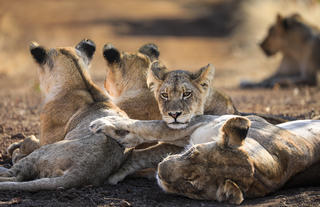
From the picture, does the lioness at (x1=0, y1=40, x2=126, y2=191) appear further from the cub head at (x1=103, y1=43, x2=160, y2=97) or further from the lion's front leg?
the cub head at (x1=103, y1=43, x2=160, y2=97)

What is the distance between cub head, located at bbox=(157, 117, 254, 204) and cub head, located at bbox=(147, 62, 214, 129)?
2.55 ft

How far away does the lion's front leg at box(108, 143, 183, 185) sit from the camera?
4.98 metres

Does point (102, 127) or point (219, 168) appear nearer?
point (219, 168)

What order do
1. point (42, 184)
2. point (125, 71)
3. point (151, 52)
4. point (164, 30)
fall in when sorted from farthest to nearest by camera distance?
point (164, 30) → point (151, 52) → point (125, 71) → point (42, 184)

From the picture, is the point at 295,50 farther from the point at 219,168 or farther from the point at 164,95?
the point at 219,168

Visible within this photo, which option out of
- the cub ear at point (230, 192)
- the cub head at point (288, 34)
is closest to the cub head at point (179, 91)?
the cub ear at point (230, 192)

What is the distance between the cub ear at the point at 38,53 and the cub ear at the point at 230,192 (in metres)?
2.64

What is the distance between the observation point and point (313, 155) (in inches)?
185

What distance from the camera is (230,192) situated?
3.91 meters

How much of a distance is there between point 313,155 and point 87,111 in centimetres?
215

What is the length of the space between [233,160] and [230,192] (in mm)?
228

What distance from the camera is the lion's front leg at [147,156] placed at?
4.98m

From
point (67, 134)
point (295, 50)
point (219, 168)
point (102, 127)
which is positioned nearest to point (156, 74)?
point (102, 127)

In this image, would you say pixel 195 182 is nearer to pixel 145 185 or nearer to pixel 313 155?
pixel 145 185
